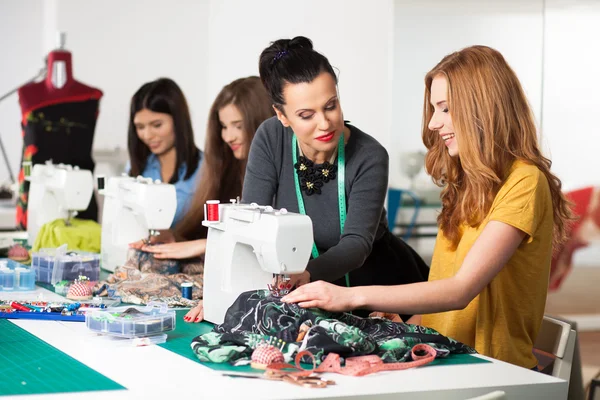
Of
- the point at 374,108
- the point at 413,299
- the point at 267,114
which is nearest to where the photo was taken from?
the point at 413,299

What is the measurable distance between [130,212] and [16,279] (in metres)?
0.54

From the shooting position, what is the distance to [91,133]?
448 cm

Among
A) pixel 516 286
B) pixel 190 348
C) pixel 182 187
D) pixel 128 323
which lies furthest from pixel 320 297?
pixel 182 187

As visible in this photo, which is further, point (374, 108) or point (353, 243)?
point (374, 108)

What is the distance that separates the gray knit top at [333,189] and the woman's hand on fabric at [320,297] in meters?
0.40

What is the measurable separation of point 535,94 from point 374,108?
5.20 ft

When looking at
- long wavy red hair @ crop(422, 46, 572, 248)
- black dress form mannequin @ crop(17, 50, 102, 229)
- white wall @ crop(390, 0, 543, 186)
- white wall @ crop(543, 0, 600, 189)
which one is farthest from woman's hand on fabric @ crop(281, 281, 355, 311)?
white wall @ crop(543, 0, 600, 189)

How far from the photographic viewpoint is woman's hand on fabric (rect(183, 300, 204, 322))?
226 centimetres

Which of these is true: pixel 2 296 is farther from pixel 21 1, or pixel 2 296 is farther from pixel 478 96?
pixel 21 1

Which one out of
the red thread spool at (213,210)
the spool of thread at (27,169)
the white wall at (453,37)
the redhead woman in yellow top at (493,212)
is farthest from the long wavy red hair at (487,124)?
the white wall at (453,37)

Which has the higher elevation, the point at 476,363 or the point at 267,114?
the point at 267,114

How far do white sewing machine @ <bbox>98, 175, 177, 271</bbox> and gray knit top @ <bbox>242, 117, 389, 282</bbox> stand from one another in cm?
37

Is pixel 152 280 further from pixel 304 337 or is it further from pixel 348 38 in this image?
pixel 348 38

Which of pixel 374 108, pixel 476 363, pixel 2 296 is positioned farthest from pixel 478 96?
pixel 374 108
